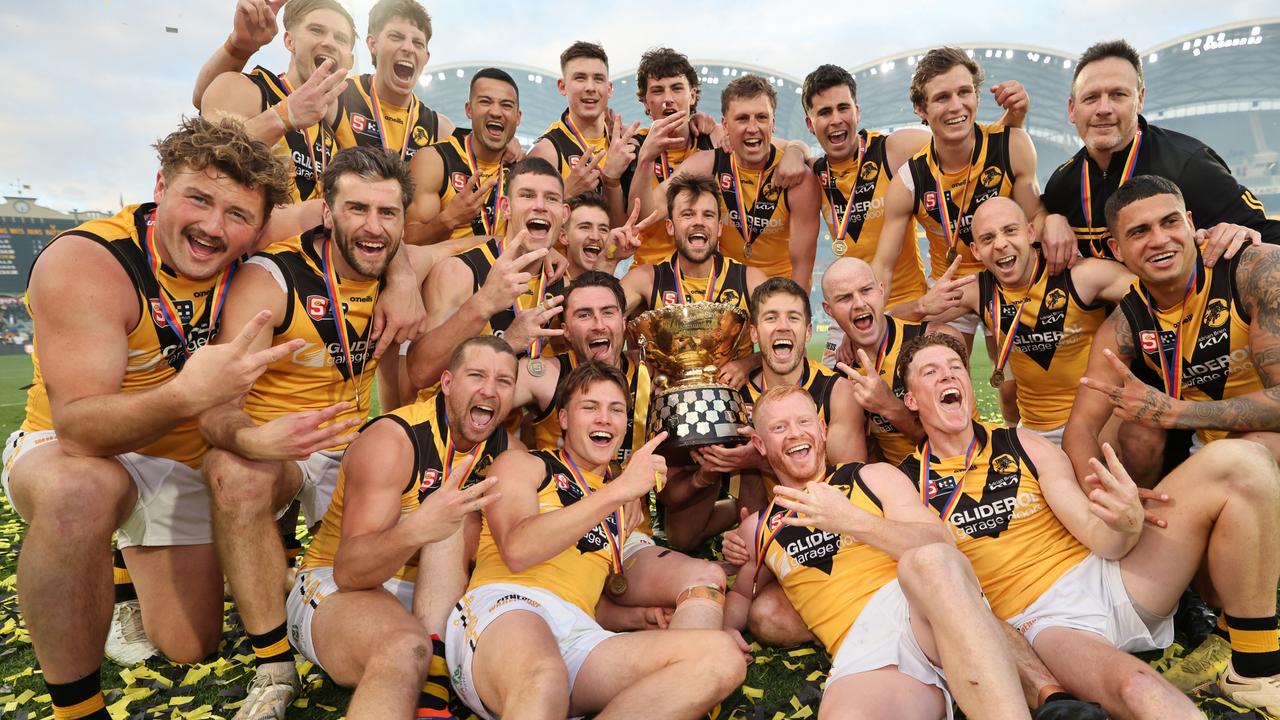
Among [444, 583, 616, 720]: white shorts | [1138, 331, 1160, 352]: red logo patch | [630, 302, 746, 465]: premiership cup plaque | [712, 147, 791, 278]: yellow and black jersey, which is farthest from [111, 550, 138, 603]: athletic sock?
[1138, 331, 1160, 352]: red logo patch

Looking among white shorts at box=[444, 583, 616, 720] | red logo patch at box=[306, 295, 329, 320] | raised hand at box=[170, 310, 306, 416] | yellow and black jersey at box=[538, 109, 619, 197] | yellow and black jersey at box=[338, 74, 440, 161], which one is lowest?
white shorts at box=[444, 583, 616, 720]

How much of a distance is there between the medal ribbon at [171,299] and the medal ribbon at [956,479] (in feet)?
12.6

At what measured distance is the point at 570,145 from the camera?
7199 mm

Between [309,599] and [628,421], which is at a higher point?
[628,421]

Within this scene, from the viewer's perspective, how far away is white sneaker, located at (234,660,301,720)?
3.56 metres

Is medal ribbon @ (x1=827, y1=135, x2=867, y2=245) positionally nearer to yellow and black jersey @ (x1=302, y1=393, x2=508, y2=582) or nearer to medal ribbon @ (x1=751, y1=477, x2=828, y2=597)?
medal ribbon @ (x1=751, y1=477, x2=828, y2=597)

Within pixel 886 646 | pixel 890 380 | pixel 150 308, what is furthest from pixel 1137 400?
pixel 150 308

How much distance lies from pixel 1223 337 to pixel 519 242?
423cm

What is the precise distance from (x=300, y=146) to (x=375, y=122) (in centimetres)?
77

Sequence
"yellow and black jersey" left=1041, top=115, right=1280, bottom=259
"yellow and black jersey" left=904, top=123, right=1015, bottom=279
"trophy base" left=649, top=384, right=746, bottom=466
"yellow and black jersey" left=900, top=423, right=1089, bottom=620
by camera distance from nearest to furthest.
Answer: "yellow and black jersey" left=900, top=423, right=1089, bottom=620 < "trophy base" left=649, top=384, right=746, bottom=466 < "yellow and black jersey" left=1041, top=115, right=1280, bottom=259 < "yellow and black jersey" left=904, top=123, right=1015, bottom=279

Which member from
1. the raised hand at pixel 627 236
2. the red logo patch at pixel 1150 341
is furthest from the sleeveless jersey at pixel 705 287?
the red logo patch at pixel 1150 341

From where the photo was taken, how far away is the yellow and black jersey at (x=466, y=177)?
6.74m

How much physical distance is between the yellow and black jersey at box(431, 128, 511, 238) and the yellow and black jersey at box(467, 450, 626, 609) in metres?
3.16

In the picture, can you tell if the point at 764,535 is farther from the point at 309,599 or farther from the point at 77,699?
the point at 77,699
